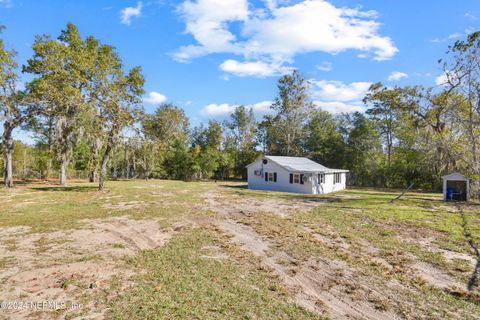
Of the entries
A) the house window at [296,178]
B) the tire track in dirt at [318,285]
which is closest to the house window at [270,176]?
the house window at [296,178]

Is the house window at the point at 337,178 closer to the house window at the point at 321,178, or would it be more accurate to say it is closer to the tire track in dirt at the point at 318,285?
the house window at the point at 321,178

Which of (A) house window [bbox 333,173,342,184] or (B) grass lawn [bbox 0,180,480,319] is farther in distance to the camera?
(A) house window [bbox 333,173,342,184]

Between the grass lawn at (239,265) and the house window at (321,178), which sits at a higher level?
the house window at (321,178)

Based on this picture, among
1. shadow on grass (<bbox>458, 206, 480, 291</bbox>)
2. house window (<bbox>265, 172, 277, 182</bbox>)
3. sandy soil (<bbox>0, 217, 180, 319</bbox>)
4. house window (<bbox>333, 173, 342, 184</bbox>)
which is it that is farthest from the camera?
house window (<bbox>333, 173, 342, 184</bbox>)

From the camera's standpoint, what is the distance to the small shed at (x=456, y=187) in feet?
51.8

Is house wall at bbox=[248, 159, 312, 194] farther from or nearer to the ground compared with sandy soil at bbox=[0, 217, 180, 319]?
farther from the ground

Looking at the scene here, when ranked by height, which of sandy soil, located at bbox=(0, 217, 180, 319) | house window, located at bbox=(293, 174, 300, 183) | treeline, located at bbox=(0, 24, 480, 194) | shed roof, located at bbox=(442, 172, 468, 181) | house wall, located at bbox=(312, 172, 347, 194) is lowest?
sandy soil, located at bbox=(0, 217, 180, 319)

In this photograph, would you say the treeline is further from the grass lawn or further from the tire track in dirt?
the tire track in dirt

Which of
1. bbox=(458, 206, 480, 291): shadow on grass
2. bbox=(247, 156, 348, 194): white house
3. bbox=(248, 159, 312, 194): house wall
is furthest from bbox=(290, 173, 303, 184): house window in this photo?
bbox=(458, 206, 480, 291): shadow on grass

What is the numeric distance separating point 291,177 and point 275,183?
167cm

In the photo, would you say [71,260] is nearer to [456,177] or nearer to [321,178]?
[321,178]

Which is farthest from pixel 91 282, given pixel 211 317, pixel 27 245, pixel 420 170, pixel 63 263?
pixel 420 170

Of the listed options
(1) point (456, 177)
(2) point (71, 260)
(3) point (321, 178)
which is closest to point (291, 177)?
(3) point (321, 178)

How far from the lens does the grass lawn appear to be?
3977mm
